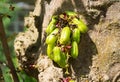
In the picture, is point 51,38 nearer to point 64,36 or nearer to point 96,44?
point 64,36

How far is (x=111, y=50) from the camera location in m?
1.84

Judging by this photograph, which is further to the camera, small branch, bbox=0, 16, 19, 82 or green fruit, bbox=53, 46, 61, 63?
small branch, bbox=0, 16, 19, 82

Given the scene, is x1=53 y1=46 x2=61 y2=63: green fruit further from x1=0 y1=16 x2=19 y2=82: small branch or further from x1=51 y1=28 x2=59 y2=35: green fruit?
x1=0 y1=16 x2=19 y2=82: small branch

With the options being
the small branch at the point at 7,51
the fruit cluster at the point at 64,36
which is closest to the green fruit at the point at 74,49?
the fruit cluster at the point at 64,36

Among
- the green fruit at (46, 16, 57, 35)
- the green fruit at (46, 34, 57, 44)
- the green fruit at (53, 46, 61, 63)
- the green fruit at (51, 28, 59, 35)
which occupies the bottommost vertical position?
the green fruit at (53, 46, 61, 63)

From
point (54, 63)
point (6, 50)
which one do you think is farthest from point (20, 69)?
point (54, 63)

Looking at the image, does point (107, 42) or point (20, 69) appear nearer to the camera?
point (107, 42)

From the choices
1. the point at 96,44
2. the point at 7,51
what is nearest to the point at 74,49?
the point at 96,44

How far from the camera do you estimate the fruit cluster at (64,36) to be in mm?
1785

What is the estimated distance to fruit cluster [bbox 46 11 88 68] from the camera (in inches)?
70.3

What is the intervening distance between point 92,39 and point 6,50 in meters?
0.42

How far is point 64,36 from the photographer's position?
5.80ft

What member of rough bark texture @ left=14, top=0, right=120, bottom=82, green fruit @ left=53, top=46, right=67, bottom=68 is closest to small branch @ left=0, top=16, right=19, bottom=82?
rough bark texture @ left=14, top=0, right=120, bottom=82

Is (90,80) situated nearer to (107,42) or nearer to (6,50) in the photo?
(107,42)
